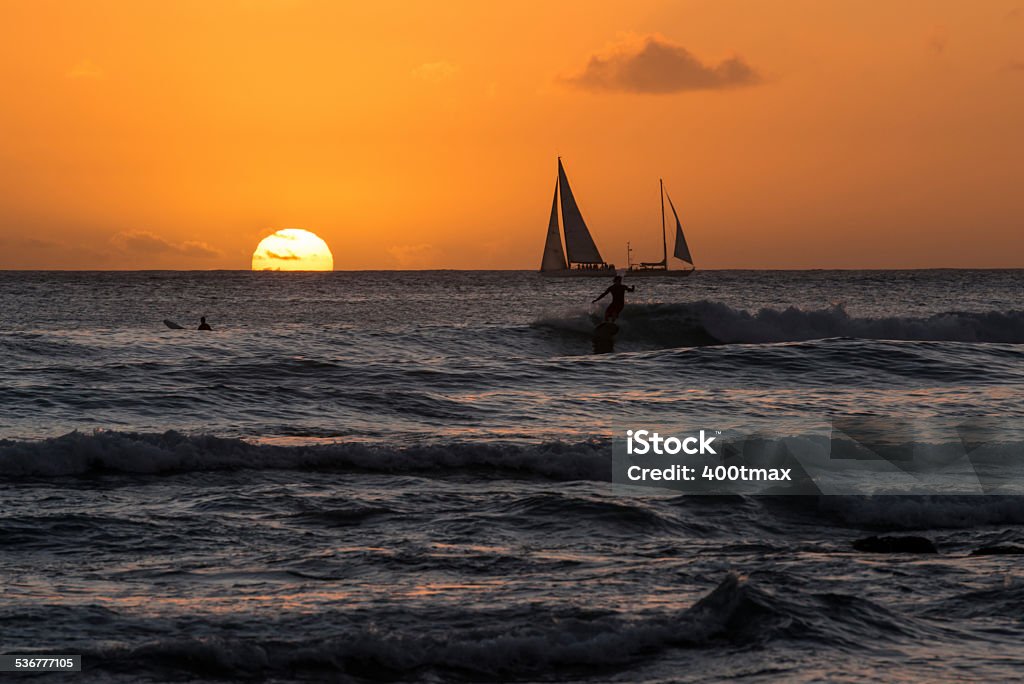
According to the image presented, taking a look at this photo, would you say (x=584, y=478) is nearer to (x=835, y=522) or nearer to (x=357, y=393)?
(x=835, y=522)

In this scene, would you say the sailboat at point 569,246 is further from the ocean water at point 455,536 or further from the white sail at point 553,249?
the ocean water at point 455,536

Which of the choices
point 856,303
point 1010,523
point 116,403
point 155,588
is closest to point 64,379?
point 116,403

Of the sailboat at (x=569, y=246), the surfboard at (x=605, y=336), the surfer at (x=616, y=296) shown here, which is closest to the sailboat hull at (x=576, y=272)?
the sailboat at (x=569, y=246)

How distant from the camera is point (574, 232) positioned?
90.6 m

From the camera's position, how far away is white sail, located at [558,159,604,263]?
88.3 meters

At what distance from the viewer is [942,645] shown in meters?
7.41

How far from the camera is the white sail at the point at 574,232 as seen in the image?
88.3 meters

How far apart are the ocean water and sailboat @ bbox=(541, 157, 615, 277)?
6566cm

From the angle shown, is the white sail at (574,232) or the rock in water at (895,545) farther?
the white sail at (574,232)

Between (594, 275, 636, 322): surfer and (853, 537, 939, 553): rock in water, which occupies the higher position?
(594, 275, 636, 322): surfer

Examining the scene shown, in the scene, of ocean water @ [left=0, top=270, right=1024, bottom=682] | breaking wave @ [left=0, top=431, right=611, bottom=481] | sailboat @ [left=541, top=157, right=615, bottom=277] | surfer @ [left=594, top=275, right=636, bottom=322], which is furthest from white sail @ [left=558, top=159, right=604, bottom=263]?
breaking wave @ [left=0, top=431, right=611, bottom=481]

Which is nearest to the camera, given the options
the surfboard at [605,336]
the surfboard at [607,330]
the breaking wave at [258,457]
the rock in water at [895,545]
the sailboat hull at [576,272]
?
the rock in water at [895,545]

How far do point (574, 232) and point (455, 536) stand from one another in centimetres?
8134

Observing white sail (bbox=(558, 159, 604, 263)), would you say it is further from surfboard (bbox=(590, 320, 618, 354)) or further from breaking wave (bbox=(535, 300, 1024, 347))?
surfboard (bbox=(590, 320, 618, 354))
